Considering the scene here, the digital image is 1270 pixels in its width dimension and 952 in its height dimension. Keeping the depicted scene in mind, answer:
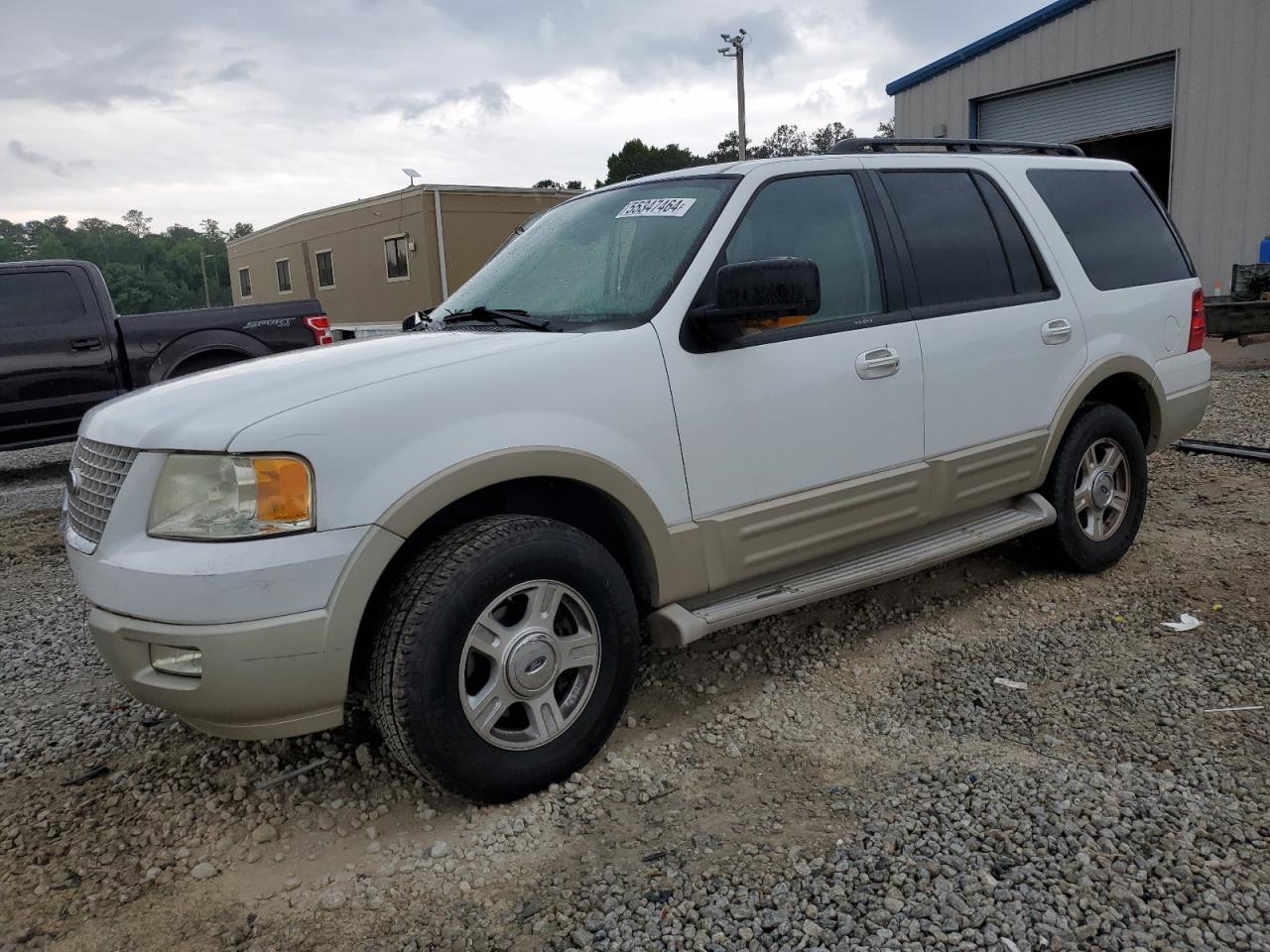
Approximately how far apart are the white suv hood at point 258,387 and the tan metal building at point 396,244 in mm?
14828

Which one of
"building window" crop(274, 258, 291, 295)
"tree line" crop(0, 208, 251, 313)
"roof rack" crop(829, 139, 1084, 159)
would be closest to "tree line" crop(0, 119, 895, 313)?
"tree line" crop(0, 208, 251, 313)

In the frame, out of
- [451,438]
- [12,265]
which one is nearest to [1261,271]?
[451,438]

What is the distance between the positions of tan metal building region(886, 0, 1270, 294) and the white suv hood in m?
12.4

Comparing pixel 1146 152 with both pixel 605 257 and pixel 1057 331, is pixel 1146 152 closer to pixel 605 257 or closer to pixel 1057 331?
pixel 1057 331

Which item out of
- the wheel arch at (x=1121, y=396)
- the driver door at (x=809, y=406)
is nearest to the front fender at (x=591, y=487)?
the driver door at (x=809, y=406)

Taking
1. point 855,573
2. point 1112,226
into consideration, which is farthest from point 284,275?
point 855,573

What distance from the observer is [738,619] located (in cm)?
328

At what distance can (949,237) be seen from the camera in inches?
159

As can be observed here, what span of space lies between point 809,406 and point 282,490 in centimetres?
178

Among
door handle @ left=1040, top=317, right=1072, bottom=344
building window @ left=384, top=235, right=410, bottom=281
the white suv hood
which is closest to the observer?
the white suv hood

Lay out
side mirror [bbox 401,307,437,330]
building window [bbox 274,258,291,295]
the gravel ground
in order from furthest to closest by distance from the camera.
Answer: building window [bbox 274,258,291,295], side mirror [bbox 401,307,437,330], the gravel ground

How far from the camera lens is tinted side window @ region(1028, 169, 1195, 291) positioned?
14.9ft

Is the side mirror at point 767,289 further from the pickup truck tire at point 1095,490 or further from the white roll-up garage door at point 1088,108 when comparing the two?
the white roll-up garage door at point 1088,108

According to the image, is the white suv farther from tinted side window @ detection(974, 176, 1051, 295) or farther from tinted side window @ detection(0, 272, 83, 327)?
tinted side window @ detection(0, 272, 83, 327)
